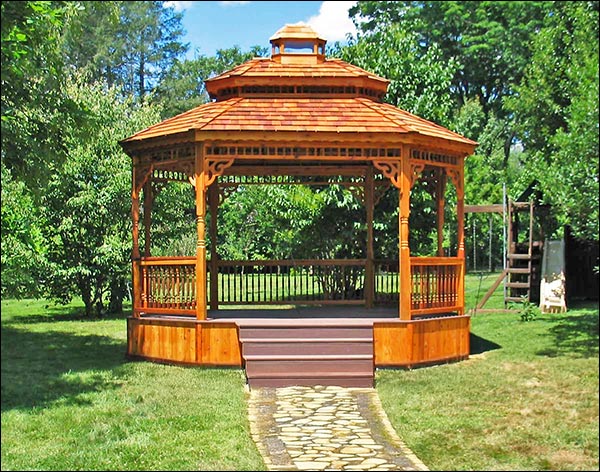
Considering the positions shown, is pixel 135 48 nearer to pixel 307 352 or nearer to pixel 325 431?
pixel 307 352

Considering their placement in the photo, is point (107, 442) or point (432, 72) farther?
point (432, 72)

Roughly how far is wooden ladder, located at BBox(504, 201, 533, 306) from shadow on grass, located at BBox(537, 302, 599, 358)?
82.1 inches

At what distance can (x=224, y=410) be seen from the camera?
966 cm

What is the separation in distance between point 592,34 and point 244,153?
222 inches

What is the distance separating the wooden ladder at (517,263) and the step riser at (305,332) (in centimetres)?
823

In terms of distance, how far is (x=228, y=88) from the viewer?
14.4 meters

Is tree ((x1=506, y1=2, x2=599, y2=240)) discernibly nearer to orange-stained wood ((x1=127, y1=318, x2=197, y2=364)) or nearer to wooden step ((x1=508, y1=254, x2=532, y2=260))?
wooden step ((x1=508, y1=254, x2=532, y2=260))

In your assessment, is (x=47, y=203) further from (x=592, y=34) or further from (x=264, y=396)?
(x=592, y=34)

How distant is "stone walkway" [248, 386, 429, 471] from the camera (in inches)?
299

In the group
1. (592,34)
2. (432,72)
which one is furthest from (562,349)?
(432,72)

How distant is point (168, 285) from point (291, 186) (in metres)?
8.08

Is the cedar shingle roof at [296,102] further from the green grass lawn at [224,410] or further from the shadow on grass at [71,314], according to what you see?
the shadow on grass at [71,314]

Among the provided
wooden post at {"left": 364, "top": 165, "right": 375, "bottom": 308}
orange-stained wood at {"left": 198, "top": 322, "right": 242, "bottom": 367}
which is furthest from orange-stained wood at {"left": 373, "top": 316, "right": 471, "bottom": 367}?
wooden post at {"left": 364, "top": 165, "right": 375, "bottom": 308}

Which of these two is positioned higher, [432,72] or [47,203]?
[432,72]
